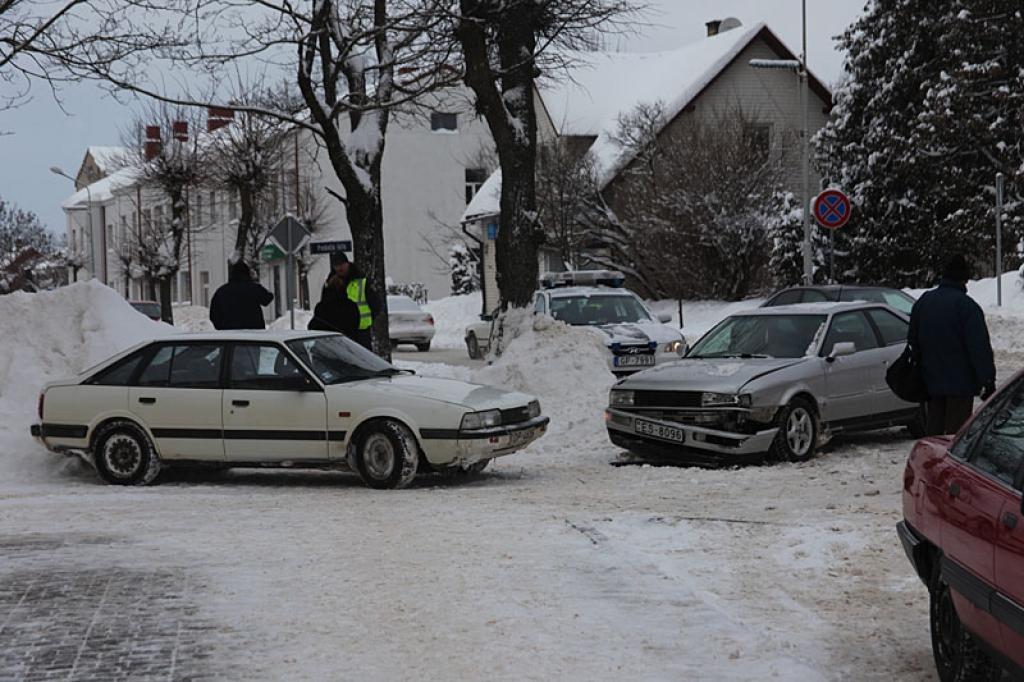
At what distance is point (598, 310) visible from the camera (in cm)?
2048

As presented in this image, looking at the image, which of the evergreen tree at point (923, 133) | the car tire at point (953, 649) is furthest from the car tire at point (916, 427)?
the evergreen tree at point (923, 133)

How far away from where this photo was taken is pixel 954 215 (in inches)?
1344

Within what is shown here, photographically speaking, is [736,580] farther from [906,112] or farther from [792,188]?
[792,188]

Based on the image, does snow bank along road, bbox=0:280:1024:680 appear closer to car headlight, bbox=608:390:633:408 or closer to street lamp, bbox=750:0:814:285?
car headlight, bbox=608:390:633:408

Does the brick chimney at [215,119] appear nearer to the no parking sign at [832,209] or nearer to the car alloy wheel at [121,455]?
the no parking sign at [832,209]

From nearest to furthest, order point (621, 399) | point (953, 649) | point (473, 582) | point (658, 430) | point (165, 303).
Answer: point (953, 649)
point (473, 582)
point (658, 430)
point (621, 399)
point (165, 303)

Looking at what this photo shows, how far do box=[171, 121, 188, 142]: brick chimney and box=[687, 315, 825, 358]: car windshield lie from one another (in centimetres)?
3727

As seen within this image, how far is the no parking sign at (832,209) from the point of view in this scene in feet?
75.0

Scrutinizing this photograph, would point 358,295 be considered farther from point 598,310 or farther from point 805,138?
point 805,138

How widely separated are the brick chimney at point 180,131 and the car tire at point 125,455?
123 feet

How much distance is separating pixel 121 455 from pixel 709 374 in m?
Result: 5.15

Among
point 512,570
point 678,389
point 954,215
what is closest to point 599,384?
point 678,389

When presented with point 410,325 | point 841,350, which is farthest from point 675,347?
point 410,325

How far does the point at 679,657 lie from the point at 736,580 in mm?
1415
